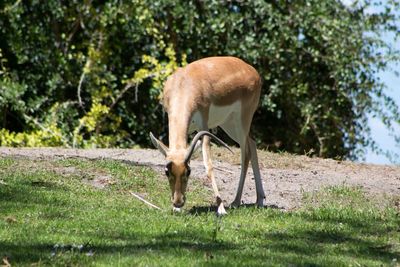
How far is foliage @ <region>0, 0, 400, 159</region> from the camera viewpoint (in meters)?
17.5

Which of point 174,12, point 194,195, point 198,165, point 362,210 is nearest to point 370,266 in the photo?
point 362,210

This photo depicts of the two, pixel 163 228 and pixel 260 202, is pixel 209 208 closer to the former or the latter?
pixel 260 202

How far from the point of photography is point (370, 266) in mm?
7023

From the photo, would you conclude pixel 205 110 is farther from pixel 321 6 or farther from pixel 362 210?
pixel 321 6

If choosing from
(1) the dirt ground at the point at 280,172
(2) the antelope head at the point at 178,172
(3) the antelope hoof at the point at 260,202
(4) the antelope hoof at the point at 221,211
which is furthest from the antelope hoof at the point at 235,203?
(2) the antelope head at the point at 178,172

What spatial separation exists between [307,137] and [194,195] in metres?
8.69

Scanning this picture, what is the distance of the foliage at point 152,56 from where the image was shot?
17.5 metres

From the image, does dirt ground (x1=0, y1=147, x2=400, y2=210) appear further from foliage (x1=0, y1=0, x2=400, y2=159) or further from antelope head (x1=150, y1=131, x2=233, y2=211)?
foliage (x1=0, y1=0, x2=400, y2=159)

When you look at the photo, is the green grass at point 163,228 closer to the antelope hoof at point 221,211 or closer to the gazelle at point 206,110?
the antelope hoof at point 221,211

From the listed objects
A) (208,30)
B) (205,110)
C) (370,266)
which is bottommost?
(370,266)

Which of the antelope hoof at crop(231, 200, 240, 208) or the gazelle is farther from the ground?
the gazelle

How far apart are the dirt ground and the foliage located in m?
3.54

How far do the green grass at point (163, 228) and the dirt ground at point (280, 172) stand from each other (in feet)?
1.21

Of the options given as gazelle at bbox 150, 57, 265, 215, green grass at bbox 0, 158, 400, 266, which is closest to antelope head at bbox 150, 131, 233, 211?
gazelle at bbox 150, 57, 265, 215
